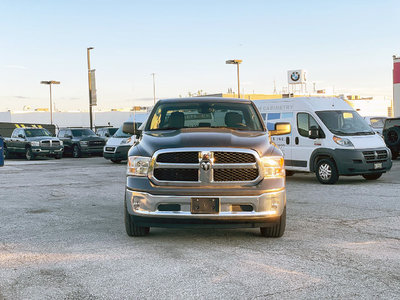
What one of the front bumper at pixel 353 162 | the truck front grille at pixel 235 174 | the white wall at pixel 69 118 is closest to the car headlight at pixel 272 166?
the truck front grille at pixel 235 174

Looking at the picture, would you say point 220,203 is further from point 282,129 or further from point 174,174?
point 282,129

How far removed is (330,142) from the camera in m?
13.6

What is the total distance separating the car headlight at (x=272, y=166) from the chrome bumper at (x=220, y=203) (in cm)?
22

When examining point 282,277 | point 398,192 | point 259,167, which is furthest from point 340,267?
point 398,192

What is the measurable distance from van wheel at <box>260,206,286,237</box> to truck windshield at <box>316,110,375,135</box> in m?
7.20

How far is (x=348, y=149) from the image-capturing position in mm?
13336

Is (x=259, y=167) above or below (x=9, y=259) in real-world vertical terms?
above

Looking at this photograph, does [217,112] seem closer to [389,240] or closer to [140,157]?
[140,157]

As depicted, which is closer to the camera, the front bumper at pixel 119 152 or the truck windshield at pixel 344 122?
the truck windshield at pixel 344 122

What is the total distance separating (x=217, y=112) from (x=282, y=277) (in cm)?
336

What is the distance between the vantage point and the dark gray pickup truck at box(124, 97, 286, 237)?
20.8 ft

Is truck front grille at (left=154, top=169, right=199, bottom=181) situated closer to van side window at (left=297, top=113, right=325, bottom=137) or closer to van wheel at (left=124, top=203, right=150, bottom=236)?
van wheel at (left=124, top=203, right=150, bottom=236)

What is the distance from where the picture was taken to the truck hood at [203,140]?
6.55m

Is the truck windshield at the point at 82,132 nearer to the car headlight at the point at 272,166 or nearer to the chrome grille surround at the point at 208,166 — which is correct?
the chrome grille surround at the point at 208,166
